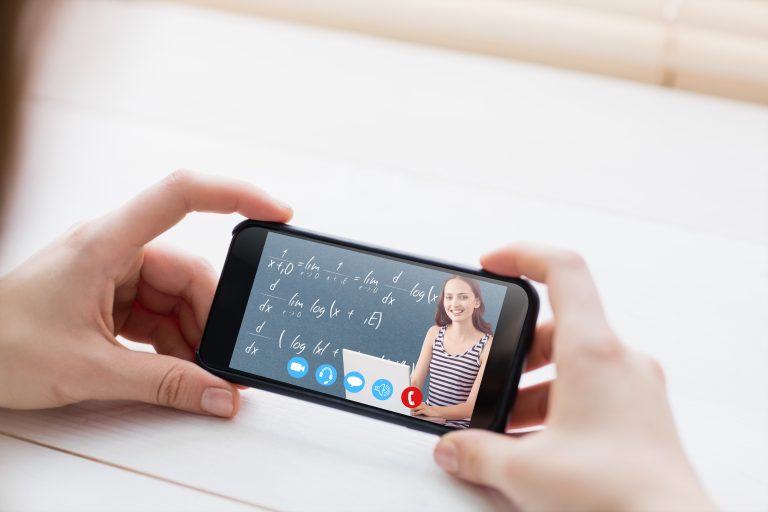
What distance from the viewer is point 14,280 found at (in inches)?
22.7

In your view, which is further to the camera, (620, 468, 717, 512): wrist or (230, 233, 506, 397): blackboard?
(230, 233, 506, 397): blackboard

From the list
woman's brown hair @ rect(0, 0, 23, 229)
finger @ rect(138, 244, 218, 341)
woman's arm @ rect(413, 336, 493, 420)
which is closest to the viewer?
woman's brown hair @ rect(0, 0, 23, 229)

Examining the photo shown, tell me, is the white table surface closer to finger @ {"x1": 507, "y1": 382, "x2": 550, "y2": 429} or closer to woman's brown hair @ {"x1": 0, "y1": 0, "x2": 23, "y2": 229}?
finger @ {"x1": 507, "y1": 382, "x2": 550, "y2": 429}

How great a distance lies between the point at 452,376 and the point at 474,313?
2.1 inches

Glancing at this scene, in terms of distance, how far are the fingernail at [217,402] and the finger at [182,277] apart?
4.0 inches

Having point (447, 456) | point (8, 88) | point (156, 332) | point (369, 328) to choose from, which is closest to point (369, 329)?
point (369, 328)

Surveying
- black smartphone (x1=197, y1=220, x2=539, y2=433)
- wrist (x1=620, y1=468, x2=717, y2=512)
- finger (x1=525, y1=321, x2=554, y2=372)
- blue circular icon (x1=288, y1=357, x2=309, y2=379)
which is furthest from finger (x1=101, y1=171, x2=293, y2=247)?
wrist (x1=620, y1=468, x2=717, y2=512)

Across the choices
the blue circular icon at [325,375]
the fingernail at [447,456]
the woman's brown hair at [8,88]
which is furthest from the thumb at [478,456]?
the woman's brown hair at [8,88]

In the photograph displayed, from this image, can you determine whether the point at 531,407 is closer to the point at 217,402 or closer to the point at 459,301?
the point at 459,301

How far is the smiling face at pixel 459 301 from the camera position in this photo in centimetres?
57

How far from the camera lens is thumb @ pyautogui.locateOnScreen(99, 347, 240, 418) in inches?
22.3

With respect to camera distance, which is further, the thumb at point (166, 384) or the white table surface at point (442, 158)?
the white table surface at point (442, 158)

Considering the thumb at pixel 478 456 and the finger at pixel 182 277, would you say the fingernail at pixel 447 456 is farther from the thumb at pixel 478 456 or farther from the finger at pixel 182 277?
the finger at pixel 182 277

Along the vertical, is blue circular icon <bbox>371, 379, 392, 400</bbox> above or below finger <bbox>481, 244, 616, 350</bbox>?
below
